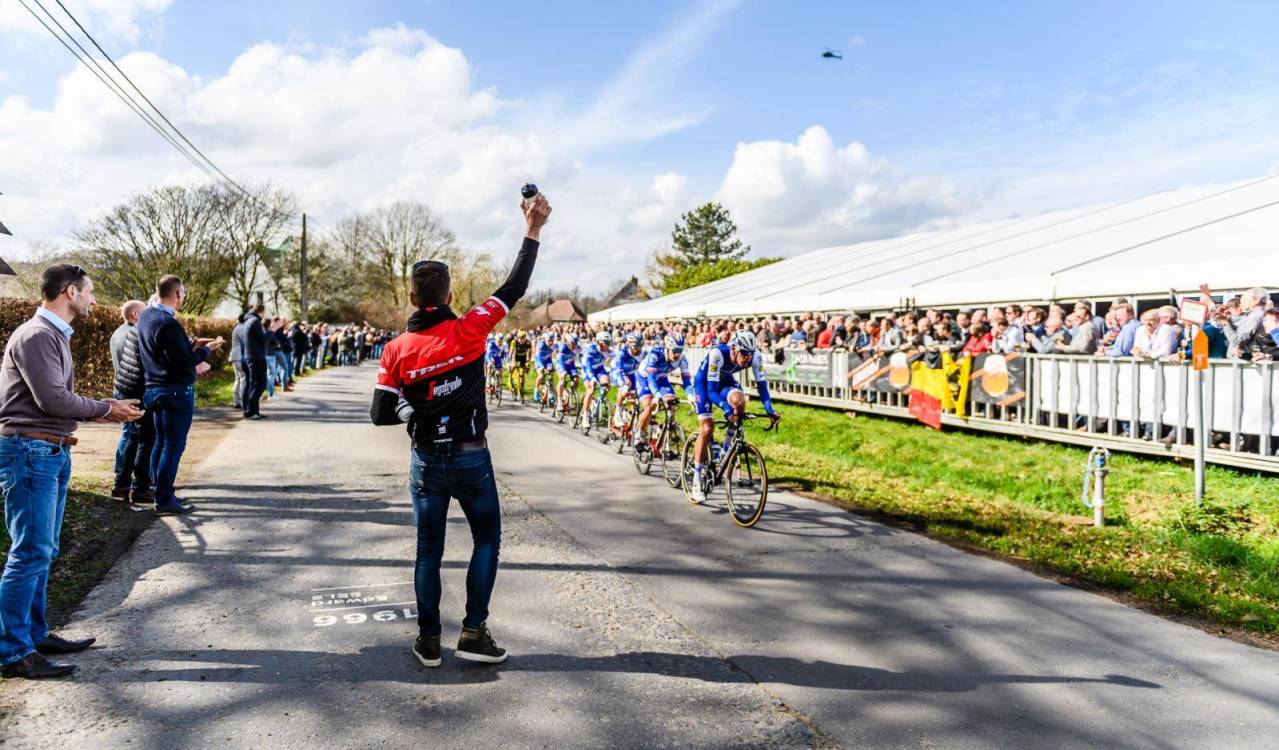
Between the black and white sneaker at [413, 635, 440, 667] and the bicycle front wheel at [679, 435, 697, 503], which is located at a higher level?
the bicycle front wheel at [679, 435, 697, 503]

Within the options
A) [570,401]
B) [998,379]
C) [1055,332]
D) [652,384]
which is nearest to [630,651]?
[652,384]

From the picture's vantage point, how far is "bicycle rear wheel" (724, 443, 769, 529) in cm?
775

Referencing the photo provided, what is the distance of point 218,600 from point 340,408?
1323cm

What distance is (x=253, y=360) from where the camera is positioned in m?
15.2

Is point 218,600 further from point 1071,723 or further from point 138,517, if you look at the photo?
point 1071,723

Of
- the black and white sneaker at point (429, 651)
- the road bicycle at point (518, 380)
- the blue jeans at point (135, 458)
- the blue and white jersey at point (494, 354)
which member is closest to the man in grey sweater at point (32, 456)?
the black and white sneaker at point (429, 651)

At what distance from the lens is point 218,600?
17.0ft

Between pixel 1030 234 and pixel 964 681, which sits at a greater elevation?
pixel 1030 234

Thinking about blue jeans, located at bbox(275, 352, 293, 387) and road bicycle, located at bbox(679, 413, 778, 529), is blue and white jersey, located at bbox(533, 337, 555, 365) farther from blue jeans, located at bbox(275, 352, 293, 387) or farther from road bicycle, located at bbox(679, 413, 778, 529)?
road bicycle, located at bbox(679, 413, 778, 529)

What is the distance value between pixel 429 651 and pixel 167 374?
4.71 meters

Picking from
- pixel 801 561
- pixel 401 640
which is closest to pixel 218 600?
pixel 401 640

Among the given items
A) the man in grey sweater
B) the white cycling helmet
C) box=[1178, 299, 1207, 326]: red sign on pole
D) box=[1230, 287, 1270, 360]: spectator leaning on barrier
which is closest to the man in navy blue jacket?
the man in grey sweater

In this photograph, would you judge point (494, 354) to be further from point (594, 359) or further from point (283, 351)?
point (594, 359)

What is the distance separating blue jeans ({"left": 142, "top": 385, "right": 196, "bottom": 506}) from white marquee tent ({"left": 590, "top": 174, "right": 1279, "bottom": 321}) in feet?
40.9
